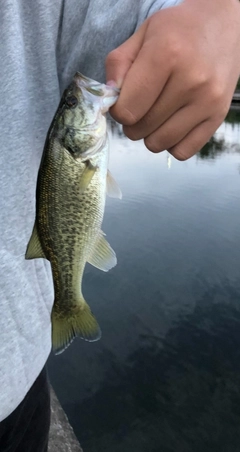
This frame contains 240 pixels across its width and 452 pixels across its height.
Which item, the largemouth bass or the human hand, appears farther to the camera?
the largemouth bass

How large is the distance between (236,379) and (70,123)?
4779 millimetres

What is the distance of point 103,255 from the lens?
1.29 m

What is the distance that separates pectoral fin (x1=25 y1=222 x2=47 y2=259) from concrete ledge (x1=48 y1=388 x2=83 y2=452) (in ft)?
6.20

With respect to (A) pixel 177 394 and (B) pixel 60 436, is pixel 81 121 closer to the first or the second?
(B) pixel 60 436

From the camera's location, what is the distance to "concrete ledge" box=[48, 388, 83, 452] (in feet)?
8.68

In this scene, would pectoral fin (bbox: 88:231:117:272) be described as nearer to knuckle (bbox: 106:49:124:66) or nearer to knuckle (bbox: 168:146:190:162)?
knuckle (bbox: 168:146:190:162)

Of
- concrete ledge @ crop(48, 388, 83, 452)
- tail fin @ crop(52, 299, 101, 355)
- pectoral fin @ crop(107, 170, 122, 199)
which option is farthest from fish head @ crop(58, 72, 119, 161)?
concrete ledge @ crop(48, 388, 83, 452)

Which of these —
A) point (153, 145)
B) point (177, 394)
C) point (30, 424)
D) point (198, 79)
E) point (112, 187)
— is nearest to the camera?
point (198, 79)

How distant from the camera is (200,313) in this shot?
596 centimetres

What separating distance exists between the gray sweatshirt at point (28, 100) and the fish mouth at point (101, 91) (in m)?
0.09

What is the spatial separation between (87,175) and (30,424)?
0.86 metres

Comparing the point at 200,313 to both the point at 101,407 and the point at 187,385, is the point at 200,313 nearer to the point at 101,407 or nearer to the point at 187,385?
the point at 187,385

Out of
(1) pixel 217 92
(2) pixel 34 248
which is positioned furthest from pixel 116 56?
(2) pixel 34 248

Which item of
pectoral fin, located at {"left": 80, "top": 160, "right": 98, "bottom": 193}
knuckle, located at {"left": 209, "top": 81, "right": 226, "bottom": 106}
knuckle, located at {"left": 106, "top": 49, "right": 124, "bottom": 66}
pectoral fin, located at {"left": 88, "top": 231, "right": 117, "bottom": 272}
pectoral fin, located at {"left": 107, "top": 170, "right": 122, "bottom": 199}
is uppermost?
knuckle, located at {"left": 106, "top": 49, "right": 124, "bottom": 66}
